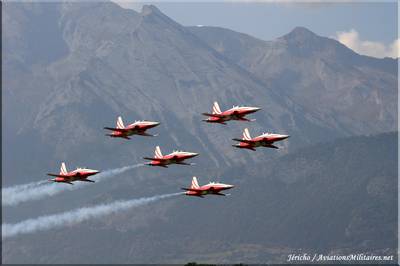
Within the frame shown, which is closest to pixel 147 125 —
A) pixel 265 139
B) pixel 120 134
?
pixel 120 134

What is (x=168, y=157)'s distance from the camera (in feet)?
656

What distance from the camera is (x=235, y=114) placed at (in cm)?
19512

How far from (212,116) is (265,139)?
10604mm

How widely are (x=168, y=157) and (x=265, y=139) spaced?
18.5 m

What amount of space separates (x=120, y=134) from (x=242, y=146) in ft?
74.6

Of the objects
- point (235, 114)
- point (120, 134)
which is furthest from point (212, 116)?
point (120, 134)

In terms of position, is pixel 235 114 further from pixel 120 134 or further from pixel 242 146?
pixel 120 134

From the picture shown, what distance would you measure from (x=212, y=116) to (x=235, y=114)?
423 cm

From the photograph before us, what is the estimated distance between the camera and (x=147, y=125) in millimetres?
193375

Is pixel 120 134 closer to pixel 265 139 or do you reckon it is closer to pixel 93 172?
pixel 93 172

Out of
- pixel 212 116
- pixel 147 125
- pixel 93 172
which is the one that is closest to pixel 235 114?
pixel 212 116

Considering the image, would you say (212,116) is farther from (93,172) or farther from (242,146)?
(93,172)

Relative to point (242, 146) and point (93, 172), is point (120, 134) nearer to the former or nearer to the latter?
point (93, 172)

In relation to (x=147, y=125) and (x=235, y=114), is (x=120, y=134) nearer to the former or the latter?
(x=147, y=125)
